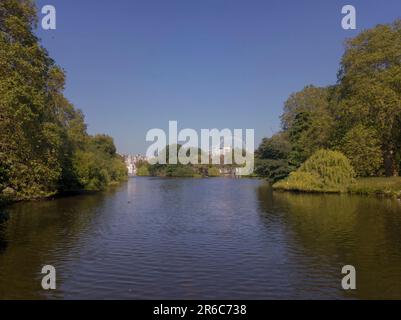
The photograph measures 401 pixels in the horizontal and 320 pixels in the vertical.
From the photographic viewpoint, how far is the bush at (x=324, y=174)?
4831cm

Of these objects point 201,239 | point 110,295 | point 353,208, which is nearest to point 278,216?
point 353,208

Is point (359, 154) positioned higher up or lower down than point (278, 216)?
higher up

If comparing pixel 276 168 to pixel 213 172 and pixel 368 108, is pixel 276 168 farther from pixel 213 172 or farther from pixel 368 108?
pixel 213 172

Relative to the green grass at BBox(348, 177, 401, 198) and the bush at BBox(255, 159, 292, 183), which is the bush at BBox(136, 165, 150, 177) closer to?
the bush at BBox(255, 159, 292, 183)

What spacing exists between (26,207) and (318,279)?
26.6 m

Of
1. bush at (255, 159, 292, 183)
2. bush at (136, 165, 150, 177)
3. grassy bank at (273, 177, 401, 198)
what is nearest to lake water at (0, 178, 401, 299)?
grassy bank at (273, 177, 401, 198)

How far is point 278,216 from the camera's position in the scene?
2911 cm

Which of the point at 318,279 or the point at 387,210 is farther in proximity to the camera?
the point at 387,210

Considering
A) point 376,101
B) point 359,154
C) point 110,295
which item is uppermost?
point 376,101

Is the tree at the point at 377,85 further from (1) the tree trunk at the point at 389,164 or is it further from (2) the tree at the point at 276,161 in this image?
(2) the tree at the point at 276,161

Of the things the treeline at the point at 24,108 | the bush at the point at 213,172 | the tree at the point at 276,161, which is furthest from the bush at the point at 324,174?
the bush at the point at 213,172

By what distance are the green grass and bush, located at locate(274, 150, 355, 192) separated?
119 cm

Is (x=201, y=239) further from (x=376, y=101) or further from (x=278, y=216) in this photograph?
(x=376, y=101)

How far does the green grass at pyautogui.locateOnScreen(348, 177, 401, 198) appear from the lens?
41625 millimetres
